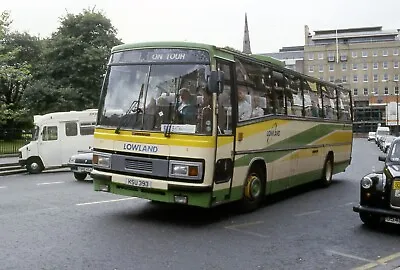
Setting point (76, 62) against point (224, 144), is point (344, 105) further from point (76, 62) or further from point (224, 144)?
point (76, 62)

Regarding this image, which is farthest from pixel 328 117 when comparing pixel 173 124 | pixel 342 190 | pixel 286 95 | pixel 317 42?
pixel 317 42

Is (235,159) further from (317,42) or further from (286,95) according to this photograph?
(317,42)

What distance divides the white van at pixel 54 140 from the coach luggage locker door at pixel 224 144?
44.4 feet

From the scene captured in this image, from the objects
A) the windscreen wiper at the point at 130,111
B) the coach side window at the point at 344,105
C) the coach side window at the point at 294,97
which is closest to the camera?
the windscreen wiper at the point at 130,111

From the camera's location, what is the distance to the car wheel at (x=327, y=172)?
15.0 m

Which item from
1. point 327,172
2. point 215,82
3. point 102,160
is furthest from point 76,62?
point 215,82

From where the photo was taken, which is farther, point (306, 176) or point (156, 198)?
point (306, 176)

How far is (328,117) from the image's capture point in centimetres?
1494

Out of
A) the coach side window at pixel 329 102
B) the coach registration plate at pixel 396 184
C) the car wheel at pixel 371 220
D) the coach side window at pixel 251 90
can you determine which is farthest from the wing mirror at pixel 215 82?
the coach side window at pixel 329 102

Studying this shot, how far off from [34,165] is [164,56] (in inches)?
568

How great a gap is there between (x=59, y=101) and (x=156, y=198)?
103 feet

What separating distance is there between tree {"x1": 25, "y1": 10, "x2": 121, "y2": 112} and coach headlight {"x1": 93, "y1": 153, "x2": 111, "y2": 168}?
29596mm

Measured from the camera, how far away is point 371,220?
8.82 metres

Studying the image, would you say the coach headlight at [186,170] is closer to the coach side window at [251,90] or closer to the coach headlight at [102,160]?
the coach headlight at [102,160]
